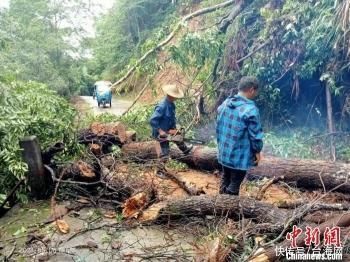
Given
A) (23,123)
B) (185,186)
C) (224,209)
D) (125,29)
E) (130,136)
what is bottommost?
(185,186)

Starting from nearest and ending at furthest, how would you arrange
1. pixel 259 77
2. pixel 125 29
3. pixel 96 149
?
pixel 96 149 → pixel 259 77 → pixel 125 29

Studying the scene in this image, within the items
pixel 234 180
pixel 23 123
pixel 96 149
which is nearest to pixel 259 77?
pixel 96 149

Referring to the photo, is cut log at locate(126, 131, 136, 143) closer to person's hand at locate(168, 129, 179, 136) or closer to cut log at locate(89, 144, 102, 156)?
cut log at locate(89, 144, 102, 156)

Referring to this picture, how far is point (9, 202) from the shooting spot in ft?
15.0

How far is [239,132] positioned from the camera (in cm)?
380

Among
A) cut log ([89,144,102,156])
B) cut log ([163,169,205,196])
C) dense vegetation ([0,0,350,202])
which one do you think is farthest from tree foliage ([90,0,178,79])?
cut log ([163,169,205,196])

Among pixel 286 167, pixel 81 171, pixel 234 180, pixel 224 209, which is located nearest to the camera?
pixel 224 209

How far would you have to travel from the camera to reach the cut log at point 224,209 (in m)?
3.49

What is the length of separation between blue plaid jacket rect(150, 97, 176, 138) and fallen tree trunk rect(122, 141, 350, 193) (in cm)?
33

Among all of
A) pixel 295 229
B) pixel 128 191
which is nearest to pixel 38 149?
pixel 128 191

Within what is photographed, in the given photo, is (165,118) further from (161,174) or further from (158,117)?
(161,174)

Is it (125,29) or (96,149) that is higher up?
(125,29)

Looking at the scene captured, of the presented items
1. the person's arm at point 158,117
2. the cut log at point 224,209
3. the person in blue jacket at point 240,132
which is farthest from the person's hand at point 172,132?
the cut log at point 224,209

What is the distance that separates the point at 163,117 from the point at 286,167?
1.81m
